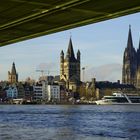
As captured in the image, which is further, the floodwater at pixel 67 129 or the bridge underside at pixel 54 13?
the floodwater at pixel 67 129

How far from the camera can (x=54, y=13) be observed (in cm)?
1939

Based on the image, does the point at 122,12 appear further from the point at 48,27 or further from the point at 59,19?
the point at 48,27

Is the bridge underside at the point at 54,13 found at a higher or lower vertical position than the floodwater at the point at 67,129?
higher

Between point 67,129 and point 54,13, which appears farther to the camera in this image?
point 67,129

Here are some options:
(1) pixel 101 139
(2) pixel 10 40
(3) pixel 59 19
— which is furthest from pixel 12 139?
(3) pixel 59 19

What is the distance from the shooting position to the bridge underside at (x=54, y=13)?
682 inches

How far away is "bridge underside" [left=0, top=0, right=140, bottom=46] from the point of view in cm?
1731

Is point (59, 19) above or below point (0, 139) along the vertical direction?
above

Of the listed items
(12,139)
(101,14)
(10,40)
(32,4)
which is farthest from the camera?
(12,139)

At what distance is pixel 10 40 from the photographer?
2694cm

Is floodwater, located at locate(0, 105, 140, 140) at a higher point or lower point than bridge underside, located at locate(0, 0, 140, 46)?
lower

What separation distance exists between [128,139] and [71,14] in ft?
94.1

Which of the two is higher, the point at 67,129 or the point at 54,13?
the point at 54,13

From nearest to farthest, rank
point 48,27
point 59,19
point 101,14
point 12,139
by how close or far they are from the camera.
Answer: point 101,14
point 59,19
point 48,27
point 12,139
